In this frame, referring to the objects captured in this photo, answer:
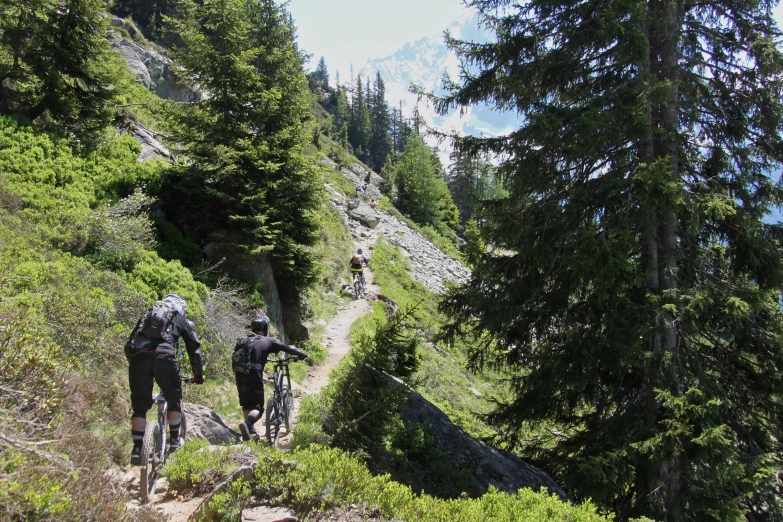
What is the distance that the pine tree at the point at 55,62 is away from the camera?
1157cm

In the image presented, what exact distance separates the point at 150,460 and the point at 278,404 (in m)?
2.29

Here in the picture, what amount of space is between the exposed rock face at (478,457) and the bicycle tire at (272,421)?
2.02 metres

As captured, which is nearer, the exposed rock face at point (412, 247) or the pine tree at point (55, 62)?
the pine tree at point (55, 62)

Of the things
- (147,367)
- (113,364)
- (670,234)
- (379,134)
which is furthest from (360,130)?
(147,367)

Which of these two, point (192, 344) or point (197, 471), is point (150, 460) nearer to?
point (197, 471)

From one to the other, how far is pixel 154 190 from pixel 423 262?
24.6 metres

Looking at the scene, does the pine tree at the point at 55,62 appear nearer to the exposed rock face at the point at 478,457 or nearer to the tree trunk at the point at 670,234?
the exposed rock face at the point at 478,457

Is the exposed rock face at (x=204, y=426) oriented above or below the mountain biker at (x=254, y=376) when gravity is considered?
below

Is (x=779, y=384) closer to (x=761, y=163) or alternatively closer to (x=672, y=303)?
(x=672, y=303)

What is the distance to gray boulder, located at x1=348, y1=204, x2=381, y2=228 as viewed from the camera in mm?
36062

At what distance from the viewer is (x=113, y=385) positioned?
6.66 metres

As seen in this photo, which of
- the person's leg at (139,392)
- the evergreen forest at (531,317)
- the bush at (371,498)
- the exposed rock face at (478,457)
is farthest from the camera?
the exposed rock face at (478,457)

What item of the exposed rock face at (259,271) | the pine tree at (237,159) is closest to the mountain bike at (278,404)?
the pine tree at (237,159)

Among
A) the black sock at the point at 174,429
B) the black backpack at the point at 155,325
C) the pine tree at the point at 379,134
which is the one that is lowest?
the black sock at the point at 174,429
